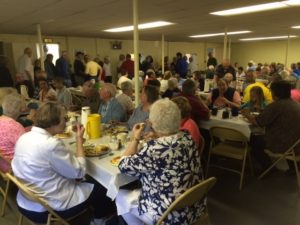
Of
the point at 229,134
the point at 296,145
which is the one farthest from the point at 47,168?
the point at 296,145

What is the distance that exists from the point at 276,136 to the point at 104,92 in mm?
2091

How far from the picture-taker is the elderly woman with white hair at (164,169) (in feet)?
5.16

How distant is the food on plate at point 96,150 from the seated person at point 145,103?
1.97 feet

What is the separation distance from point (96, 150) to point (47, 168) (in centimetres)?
51

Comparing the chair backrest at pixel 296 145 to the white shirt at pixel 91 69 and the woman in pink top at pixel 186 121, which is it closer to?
the woman in pink top at pixel 186 121

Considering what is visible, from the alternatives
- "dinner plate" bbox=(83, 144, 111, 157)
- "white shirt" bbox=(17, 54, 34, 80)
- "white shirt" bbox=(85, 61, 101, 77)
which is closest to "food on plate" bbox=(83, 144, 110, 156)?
"dinner plate" bbox=(83, 144, 111, 157)

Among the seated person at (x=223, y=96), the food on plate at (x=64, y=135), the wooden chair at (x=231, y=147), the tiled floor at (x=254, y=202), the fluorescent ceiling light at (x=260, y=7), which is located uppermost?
the fluorescent ceiling light at (x=260, y=7)

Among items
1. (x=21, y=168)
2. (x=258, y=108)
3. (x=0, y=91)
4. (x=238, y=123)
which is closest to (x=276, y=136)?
(x=238, y=123)

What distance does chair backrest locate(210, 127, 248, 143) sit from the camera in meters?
2.90

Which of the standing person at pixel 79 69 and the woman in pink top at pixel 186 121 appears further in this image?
the standing person at pixel 79 69

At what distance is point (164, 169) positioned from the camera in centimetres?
157

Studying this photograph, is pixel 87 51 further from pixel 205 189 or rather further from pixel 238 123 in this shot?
pixel 205 189

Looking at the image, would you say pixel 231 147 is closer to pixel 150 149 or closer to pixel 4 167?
pixel 150 149

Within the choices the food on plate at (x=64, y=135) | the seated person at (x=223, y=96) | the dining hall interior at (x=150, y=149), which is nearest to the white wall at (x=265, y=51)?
the dining hall interior at (x=150, y=149)
